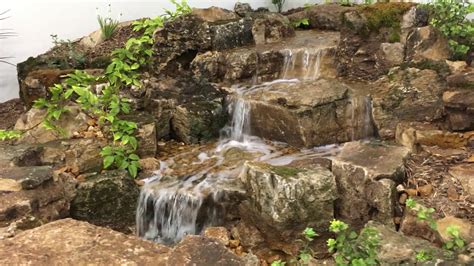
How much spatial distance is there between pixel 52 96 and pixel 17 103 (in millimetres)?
1332

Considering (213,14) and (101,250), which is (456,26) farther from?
(101,250)

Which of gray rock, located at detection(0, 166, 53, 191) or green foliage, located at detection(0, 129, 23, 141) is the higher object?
green foliage, located at detection(0, 129, 23, 141)

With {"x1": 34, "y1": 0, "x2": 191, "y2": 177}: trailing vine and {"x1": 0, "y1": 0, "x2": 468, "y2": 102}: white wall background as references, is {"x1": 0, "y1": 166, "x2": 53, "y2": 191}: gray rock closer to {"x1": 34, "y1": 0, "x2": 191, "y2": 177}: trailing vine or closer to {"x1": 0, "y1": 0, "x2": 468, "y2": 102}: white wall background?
{"x1": 34, "y1": 0, "x2": 191, "y2": 177}: trailing vine

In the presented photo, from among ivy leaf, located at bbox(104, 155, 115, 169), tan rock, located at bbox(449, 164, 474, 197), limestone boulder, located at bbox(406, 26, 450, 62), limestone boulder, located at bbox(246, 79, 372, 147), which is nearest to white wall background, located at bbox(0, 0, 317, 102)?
ivy leaf, located at bbox(104, 155, 115, 169)

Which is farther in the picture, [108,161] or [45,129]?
[45,129]

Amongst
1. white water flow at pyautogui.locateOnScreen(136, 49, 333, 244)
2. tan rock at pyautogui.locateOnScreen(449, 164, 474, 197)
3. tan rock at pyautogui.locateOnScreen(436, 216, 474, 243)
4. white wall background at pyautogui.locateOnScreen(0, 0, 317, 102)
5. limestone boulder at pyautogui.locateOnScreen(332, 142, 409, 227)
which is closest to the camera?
tan rock at pyautogui.locateOnScreen(436, 216, 474, 243)

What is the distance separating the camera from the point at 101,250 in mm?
2271

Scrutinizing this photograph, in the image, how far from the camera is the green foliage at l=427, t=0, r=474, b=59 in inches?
204

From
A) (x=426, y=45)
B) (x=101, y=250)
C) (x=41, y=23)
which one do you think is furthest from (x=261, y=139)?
(x=101, y=250)

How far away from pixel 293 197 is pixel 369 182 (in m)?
0.67

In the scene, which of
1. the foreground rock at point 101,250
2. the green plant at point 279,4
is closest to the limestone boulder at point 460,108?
the foreground rock at point 101,250

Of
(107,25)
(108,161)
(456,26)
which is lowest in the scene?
(108,161)

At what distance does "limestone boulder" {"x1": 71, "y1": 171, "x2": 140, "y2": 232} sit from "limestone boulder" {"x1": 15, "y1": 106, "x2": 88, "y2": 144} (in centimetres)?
101

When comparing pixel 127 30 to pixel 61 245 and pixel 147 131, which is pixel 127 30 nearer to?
pixel 147 131
